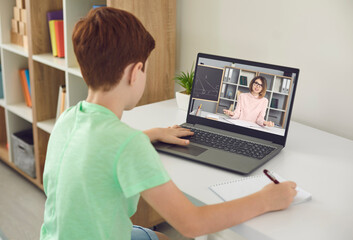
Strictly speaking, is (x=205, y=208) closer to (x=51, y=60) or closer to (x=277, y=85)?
(x=277, y=85)

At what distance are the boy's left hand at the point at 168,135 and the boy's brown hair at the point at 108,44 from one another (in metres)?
0.38

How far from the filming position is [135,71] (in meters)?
0.97

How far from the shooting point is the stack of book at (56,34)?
2229mm

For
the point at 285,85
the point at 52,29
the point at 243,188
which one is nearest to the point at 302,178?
the point at 243,188

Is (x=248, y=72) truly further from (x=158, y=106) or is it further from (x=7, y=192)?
(x=7, y=192)

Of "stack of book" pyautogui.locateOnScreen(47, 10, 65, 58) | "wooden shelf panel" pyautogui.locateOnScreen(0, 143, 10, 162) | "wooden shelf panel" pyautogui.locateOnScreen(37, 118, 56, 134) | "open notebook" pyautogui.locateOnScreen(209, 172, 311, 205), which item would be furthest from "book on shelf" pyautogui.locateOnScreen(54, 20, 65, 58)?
"open notebook" pyautogui.locateOnScreen(209, 172, 311, 205)

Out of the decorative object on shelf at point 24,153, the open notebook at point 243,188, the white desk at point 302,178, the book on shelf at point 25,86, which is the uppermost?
the open notebook at point 243,188

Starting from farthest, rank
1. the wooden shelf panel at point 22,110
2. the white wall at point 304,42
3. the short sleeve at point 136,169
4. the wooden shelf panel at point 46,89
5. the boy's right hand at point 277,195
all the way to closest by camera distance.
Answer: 1. the wooden shelf panel at point 22,110
2. the wooden shelf panel at point 46,89
3. the white wall at point 304,42
4. the boy's right hand at point 277,195
5. the short sleeve at point 136,169

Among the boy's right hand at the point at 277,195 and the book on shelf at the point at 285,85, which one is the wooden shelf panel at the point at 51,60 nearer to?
the book on shelf at the point at 285,85

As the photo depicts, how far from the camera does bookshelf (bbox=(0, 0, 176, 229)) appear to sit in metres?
1.95

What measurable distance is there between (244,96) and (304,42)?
1.27 feet

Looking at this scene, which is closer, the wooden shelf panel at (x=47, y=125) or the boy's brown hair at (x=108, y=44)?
the boy's brown hair at (x=108, y=44)

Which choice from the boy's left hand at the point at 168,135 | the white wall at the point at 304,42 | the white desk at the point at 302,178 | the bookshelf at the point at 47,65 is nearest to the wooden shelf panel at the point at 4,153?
the bookshelf at the point at 47,65

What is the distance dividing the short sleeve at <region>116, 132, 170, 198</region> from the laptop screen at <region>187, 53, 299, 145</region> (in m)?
0.61
